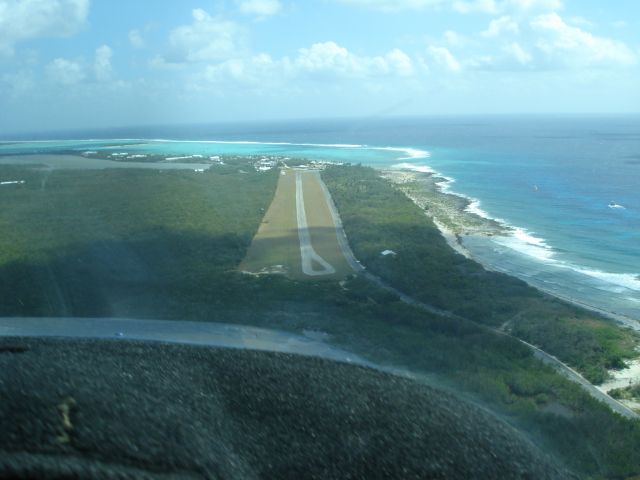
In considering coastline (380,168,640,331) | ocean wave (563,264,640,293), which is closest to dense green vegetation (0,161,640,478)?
coastline (380,168,640,331)

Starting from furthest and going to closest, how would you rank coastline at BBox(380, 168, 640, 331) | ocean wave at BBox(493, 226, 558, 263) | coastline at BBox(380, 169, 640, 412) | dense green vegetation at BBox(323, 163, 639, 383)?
ocean wave at BBox(493, 226, 558, 263)
coastline at BBox(380, 168, 640, 331)
dense green vegetation at BBox(323, 163, 639, 383)
coastline at BBox(380, 169, 640, 412)

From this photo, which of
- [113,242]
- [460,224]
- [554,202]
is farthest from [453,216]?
[113,242]

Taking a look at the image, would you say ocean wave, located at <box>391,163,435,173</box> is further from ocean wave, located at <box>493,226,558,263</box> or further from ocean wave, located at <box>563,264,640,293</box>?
ocean wave, located at <box>563,264,640,293</box>

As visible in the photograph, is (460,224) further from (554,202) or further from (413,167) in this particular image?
(413,167)

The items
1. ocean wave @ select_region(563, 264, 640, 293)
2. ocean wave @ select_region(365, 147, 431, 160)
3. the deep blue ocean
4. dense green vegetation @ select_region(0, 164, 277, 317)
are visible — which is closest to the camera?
dense green vegetation @ select_region(0, 164, 277, 317)

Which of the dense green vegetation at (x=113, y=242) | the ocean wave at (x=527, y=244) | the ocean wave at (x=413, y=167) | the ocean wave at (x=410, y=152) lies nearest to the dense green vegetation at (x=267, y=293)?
the dense green vegetation at (x=113, y=242)

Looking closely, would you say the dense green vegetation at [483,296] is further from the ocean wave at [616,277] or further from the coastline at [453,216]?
the ocean wave at [616,277]
